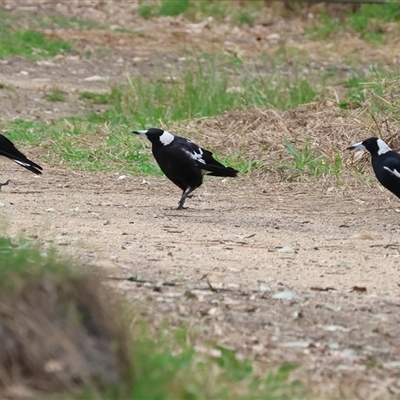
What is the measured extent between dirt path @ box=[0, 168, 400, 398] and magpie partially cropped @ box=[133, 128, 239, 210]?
249 millimetres

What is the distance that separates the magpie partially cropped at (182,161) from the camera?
9.30 m

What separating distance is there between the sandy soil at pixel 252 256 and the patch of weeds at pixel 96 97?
3.51m

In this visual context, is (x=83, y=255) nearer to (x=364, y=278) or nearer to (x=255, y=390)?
(x=364, y=278)

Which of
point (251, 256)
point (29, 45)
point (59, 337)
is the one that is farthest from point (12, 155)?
point (29, 45)

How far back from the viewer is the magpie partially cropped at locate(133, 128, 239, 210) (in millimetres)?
9297

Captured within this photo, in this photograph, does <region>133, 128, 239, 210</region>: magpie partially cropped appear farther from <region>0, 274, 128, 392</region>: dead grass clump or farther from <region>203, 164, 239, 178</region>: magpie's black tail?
<region>0, 274, 128, 392</region>: dead grass clump

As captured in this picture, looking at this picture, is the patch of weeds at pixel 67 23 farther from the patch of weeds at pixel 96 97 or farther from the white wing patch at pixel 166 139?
the white wing patch at pixel 166 139

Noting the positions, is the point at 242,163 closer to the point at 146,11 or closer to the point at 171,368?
the point at 171,368

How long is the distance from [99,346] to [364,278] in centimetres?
254

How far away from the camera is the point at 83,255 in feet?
20.8

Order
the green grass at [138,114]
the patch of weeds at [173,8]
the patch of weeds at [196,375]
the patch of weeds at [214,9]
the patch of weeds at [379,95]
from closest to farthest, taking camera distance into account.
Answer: the patch of weeds at [196,375] < the green grass at [138,114] < the patch of weeds at [379,95] < the patch of weeds at [214,9] < the patch of weeds at [173,8]

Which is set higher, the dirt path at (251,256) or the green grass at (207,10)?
the dirt path at (251,256)

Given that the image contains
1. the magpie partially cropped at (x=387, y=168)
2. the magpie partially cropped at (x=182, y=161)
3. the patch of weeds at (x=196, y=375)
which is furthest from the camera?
the magpie partially cropped at (x=182, y=161)

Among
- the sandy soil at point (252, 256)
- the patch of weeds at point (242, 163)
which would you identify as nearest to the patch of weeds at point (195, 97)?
the patch of weeds at point (242, 163)
